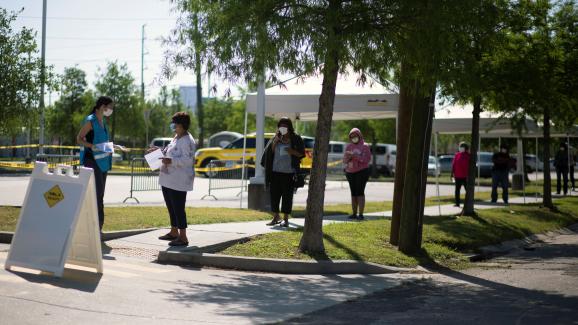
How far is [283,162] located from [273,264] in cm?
351

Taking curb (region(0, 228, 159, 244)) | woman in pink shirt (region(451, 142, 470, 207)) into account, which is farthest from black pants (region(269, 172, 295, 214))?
woman in pink shirt (region(451, 142, 470, 207))

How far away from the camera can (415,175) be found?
10477mm

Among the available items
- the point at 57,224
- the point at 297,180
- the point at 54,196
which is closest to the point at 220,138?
the point at 297,180

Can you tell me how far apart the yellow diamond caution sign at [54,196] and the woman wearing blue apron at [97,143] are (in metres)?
1.98

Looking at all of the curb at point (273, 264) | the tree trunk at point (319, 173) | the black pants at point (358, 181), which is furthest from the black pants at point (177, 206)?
the black pants at point (358, 181)

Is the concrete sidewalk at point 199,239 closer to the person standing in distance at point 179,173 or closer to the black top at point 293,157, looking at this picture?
the person standing in distance at point 179,173

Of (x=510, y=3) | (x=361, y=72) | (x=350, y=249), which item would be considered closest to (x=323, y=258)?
(x=350, y=249)

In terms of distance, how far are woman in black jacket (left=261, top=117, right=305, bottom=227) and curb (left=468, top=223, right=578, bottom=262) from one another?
3.14 meters

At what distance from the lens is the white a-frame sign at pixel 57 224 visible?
24.9 ft

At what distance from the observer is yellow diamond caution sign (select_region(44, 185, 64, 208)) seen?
25.6 ft

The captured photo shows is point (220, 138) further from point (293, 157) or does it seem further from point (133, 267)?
point (133, 267)

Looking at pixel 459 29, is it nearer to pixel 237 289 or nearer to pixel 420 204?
pixel 420 204

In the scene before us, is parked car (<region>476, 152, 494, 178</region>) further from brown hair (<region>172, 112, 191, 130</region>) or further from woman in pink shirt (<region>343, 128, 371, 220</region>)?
brown hair (<region>172, 112, 191, 130</region>)

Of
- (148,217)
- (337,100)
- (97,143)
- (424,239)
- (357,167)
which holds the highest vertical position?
(337,100)
